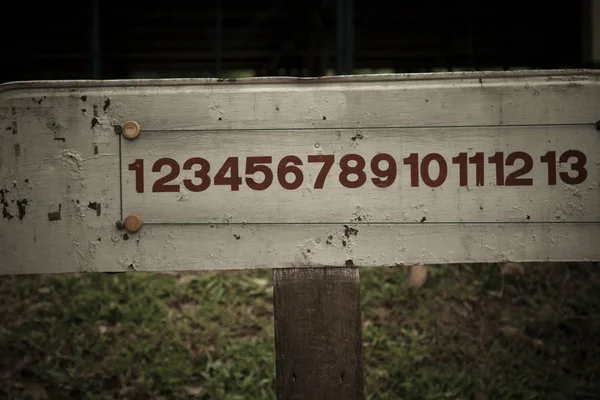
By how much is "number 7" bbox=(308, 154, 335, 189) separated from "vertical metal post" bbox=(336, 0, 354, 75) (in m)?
4.49

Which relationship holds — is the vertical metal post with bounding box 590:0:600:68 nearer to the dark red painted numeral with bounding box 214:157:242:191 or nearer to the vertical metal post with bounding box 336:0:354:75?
the vertical metal post with bounding box 336:0:354:75

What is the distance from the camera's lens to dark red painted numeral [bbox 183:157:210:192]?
6.51ft

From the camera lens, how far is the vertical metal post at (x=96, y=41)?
6.45 metres

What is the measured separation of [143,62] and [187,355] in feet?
15.1

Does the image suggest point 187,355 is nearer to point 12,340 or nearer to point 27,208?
point 12,340

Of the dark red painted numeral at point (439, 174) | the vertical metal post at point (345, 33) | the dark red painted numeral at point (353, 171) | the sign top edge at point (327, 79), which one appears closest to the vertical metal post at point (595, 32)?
the vertical metal post at point (345, 33)

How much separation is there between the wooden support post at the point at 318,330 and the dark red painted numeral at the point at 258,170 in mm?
259

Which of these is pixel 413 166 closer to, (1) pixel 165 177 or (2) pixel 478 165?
(2) pixel 478 165

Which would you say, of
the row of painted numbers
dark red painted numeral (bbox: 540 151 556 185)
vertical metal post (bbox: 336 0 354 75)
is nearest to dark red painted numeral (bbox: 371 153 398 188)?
the row of painted numbers

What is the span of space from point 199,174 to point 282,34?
5549 mm

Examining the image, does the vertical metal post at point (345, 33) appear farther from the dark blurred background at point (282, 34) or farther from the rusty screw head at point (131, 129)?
the rusty screw head at point (131, 129)

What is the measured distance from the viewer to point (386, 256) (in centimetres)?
197

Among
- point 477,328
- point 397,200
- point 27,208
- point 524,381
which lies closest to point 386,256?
point 397,200

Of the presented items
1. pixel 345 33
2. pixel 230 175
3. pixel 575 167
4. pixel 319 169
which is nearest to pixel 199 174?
pixel 230 175
